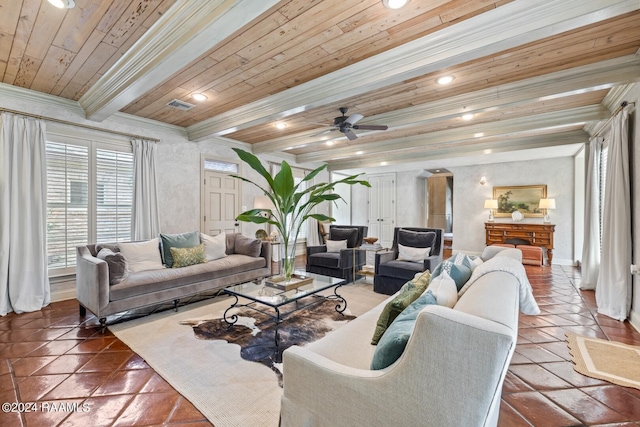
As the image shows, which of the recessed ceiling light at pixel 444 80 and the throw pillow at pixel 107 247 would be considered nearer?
the recessed ceiling light at pixel 444 80

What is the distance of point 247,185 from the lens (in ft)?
20.6

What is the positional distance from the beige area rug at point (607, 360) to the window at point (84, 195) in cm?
555

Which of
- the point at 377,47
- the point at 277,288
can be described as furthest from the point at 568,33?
the point at 277,288

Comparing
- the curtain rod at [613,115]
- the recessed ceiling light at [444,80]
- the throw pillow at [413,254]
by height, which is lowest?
the throw pillow at [413,254]

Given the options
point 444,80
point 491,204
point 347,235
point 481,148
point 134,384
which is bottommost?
point 134,384

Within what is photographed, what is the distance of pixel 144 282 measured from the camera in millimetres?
3139

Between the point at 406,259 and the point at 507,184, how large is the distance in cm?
471

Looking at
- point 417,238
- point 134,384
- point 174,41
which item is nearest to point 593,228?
point 417,238

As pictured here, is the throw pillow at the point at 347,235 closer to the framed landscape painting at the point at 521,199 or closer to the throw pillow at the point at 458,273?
the throw pillow at the point at 458,273

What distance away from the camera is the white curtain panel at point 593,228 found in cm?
438

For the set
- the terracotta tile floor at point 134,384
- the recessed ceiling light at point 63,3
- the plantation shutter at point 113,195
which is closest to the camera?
the terracotta tile floor at point 134,384

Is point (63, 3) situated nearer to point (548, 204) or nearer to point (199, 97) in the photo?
point (199, 97)

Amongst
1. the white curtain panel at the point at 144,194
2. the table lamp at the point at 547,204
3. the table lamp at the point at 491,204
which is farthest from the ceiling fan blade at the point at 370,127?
the table lamp at the point at 547,204

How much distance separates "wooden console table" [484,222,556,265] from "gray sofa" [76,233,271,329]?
19.5ft
